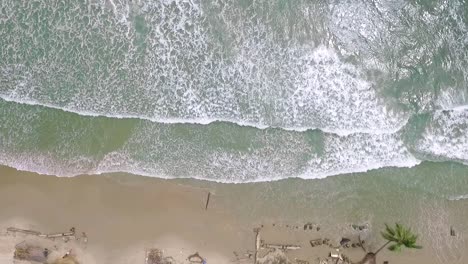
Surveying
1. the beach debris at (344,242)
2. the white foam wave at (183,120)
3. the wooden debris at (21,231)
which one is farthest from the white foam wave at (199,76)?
the wooden debris at (21,231)

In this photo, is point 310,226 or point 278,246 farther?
point 310,226

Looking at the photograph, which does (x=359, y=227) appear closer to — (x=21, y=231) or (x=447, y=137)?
(x=447, y=137)

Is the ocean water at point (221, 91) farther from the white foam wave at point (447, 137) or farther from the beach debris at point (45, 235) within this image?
the beach debris at point (45, 235)

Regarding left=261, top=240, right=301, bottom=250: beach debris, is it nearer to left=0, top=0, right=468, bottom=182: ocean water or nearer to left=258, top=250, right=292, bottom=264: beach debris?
left=258, top=250, right=292, bottom=264: beach debris

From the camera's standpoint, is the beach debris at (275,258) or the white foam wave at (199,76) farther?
the white foam wave at (199,76)

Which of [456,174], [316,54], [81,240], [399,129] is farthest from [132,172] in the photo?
[456,174]

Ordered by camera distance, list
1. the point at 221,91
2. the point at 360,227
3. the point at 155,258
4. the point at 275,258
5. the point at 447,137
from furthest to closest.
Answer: the point at 447,137 < the point at 221,91 < the point at 360,227 < the point at 275,258 < the point at 155,258

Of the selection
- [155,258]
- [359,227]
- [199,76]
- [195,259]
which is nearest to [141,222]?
[155,258]

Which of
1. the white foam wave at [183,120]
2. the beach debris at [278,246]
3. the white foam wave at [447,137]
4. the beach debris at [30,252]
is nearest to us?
the beach debris at [30,252]
